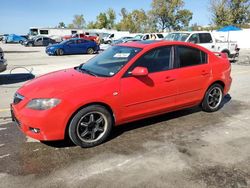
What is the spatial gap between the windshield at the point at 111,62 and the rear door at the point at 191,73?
3.03 feet

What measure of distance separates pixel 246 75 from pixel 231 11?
Result: 1633 inches

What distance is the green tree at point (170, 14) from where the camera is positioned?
225 feet

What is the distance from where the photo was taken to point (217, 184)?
3330mm

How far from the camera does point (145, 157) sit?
402cm

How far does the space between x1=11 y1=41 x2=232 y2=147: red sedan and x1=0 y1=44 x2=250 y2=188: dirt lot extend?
33 centimetres

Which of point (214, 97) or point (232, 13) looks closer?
point (214, 97)

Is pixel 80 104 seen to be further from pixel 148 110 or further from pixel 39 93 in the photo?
pixel 148 110

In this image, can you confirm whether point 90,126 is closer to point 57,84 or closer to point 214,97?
point 57,84

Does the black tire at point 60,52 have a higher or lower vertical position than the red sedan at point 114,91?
higher

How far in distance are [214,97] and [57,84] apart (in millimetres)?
3483

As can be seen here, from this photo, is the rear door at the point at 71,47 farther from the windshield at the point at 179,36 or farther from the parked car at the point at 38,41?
the parked car at the point at 38,41

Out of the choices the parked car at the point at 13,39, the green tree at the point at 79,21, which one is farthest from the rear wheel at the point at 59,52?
the green tree at the point at 79,21

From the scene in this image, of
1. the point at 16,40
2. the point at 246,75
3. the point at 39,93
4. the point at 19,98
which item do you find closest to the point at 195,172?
the point at 39,93

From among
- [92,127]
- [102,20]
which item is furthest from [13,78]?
[102,20]
